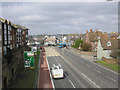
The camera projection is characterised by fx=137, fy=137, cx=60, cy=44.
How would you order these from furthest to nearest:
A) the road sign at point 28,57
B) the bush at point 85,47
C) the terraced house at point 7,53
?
the bush at point 85,47 → the road sign at point 28,57 → the terraced house at point 7,53

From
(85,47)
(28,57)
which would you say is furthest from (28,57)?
(85,47)

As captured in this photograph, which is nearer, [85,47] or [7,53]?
[7,53]

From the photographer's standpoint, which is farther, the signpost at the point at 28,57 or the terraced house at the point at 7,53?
the signpost at the point at 28,57

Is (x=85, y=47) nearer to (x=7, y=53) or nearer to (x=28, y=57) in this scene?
(x=28, y=57)

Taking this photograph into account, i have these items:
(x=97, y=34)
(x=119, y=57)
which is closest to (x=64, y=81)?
(x=119, y=57)

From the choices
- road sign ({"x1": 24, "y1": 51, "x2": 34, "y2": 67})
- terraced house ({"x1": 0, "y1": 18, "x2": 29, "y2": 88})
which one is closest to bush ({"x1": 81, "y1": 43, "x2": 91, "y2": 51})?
terraced house ({"x1": 0, "y1": 18, "x2": 29, "y2": 88})

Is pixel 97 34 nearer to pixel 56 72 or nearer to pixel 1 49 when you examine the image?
pixel 56 72

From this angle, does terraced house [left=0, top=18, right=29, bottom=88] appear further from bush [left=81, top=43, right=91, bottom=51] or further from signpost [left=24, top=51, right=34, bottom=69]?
bush [left=81, top=43, right=91, bottom=51]

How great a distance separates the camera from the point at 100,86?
20484mm

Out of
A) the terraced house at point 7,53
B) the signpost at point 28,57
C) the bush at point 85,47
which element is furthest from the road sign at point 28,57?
the bush at point 85,47

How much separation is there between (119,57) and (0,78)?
33.8 meters

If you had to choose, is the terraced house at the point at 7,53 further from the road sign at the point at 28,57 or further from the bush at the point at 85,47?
the bush at the point at 85,47

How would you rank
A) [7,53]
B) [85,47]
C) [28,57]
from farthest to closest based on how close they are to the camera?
[85,47] < [28,57] < [7,53]

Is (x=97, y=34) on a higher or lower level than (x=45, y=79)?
higher
